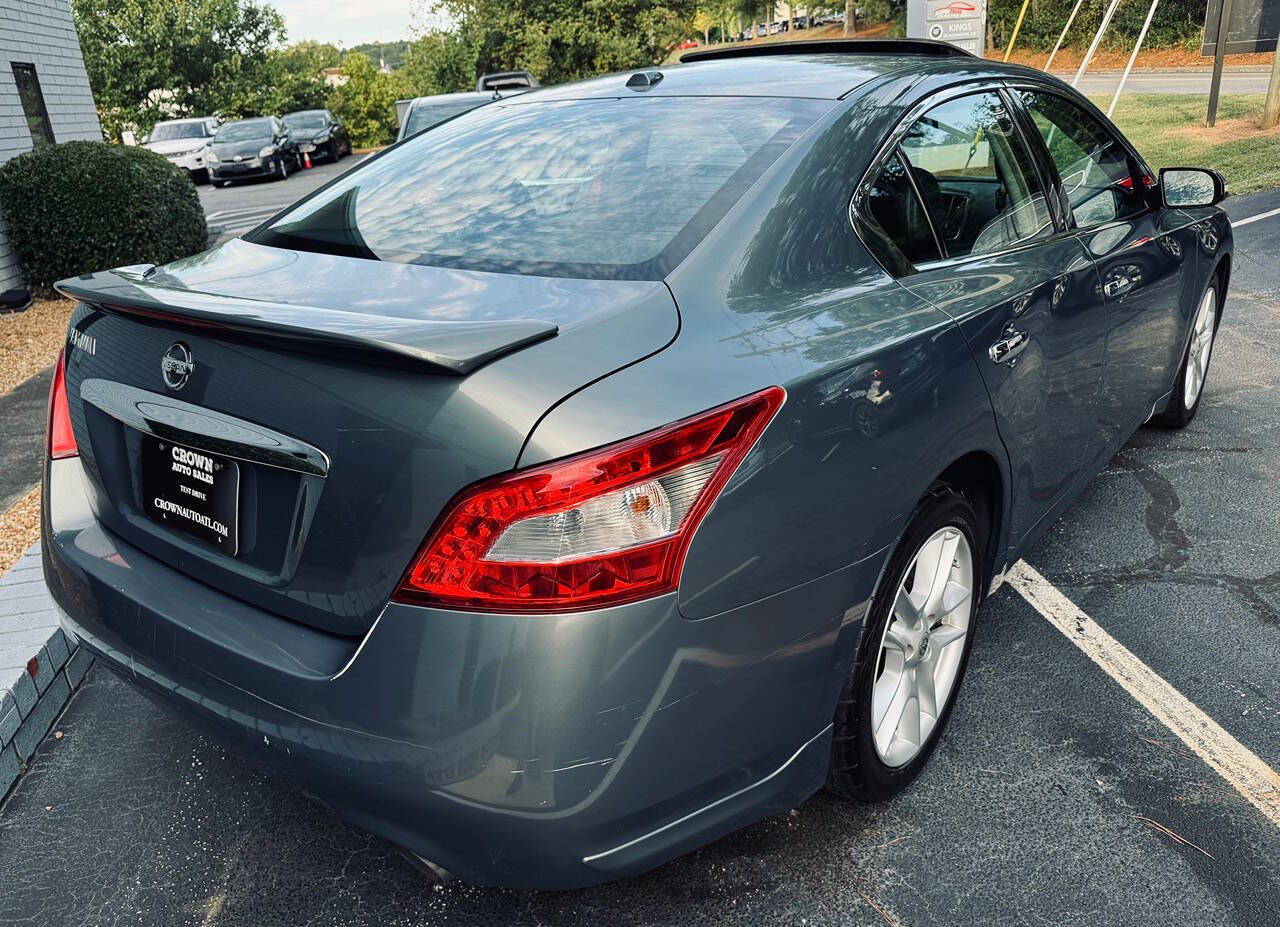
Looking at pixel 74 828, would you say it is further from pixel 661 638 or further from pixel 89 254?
pixel 89 254

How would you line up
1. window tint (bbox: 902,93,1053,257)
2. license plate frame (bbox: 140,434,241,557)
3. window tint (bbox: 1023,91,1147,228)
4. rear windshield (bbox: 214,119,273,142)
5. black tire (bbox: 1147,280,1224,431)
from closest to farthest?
1. license plate frame (bbox: 140,434,241,557)
2. window tint (bbox: 902,93,1053,257)
3. window tint (bbox: 1023,91,1147,228)
4. black tire (bbox: 1147,280,1224,431)
5. rear windshield (bbox: 214,119,273,142)

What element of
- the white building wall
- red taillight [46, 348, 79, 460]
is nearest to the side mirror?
red taillight [46, 348, 79, 460]

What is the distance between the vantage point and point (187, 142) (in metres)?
27.2

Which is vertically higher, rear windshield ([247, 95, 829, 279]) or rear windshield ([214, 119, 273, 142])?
rear windshield ([247, 95, 829, 279])

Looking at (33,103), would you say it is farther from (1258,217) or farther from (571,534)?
(1258,217)

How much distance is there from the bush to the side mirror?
9.07 metres

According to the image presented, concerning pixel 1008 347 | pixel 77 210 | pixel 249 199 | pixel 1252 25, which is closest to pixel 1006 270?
pixel 1008 347

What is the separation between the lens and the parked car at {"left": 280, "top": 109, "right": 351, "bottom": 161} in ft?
102

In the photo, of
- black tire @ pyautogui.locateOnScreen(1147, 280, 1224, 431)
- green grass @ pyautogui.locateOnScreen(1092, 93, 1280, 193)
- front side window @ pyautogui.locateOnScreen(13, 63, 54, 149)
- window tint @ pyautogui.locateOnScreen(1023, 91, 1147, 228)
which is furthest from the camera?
green grass @ pyautogui.locateOnScreen(1092, 93, 1280, 193)

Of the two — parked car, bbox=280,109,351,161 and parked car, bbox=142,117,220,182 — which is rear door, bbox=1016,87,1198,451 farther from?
parked car, bbox=280,109,351,161

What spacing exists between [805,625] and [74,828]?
1.97 metres

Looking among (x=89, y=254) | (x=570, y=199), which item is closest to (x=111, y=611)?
(x=570, y=199)

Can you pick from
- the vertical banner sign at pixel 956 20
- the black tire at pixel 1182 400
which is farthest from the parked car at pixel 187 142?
the black tire at pixel 1182 400

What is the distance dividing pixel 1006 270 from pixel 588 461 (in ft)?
5.24
